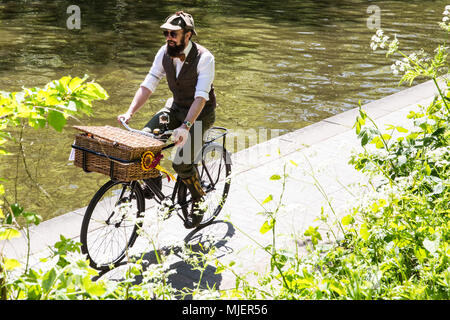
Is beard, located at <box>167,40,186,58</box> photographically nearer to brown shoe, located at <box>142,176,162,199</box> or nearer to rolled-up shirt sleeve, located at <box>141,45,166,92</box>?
rolled-up shirt sleeve, located at <box>141,45,166,92</box>

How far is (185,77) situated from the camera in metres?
5.17

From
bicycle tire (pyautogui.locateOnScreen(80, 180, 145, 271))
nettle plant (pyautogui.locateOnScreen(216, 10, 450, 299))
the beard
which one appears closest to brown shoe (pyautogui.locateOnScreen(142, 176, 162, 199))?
bicycle tire (pyautogui.locateOnScreen(80, 180, 145, 271))

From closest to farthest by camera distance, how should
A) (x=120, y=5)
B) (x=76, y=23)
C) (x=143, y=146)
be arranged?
(x=143, y=146)
(x=76, y=23)
(x=120, y=5)

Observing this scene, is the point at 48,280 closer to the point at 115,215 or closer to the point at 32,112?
the point at 32,112

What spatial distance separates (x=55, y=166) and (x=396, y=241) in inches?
209

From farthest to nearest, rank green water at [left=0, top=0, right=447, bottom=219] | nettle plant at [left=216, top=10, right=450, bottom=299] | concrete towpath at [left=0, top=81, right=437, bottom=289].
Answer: green water at [left=0, top=0, right=447, bottom=219]
concrete towpath at [left=0, top=81, right=437, bottom=289]
nettle plant at [left=216, top=10, right=450, bottom=299]

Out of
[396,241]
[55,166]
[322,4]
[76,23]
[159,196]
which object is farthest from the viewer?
[322,4]

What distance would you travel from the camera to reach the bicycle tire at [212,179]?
18.9ft

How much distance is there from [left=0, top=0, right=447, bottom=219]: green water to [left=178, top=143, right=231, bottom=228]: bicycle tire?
154 cm

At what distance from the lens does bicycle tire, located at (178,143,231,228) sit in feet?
18.9

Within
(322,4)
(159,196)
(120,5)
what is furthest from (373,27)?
(159,196)

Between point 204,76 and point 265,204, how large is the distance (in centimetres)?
166
